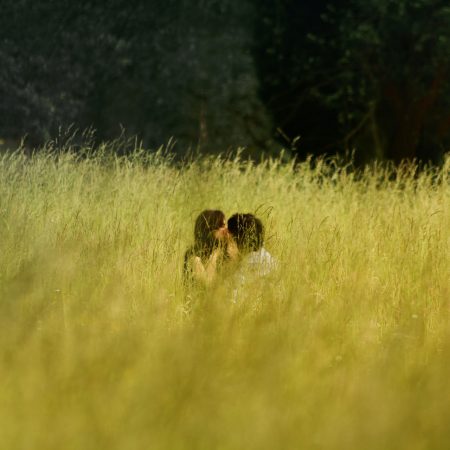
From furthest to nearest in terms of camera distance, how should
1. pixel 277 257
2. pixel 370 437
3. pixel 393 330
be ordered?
pixel 277 257
pixel 393 330
pixel 370 437

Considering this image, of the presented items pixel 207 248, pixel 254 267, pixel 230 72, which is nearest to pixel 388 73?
pixel 230 72

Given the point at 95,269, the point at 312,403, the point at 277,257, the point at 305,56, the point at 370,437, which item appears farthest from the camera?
the point at 305,56

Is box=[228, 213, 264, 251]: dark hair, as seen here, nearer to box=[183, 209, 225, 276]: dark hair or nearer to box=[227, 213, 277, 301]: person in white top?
box=[227, 213, 277, 301]: person in white top

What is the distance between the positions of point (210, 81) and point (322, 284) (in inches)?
293

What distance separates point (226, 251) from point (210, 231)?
9.4 inches

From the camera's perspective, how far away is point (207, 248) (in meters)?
6.33

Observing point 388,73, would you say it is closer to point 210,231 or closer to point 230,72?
point 230,72

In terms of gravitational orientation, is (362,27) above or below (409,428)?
above

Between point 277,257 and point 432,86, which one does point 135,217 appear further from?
point 432,86

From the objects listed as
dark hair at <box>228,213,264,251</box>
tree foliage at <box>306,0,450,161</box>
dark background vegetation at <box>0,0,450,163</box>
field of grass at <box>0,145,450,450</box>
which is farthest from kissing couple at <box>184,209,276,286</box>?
tree foliage at <box>306,0,450,161</box>

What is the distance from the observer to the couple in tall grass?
5656 mm

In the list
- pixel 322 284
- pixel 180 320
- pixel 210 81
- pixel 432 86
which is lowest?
pixel 180 320

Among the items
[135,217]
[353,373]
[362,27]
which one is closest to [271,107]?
[362,27]

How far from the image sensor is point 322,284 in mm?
5719
